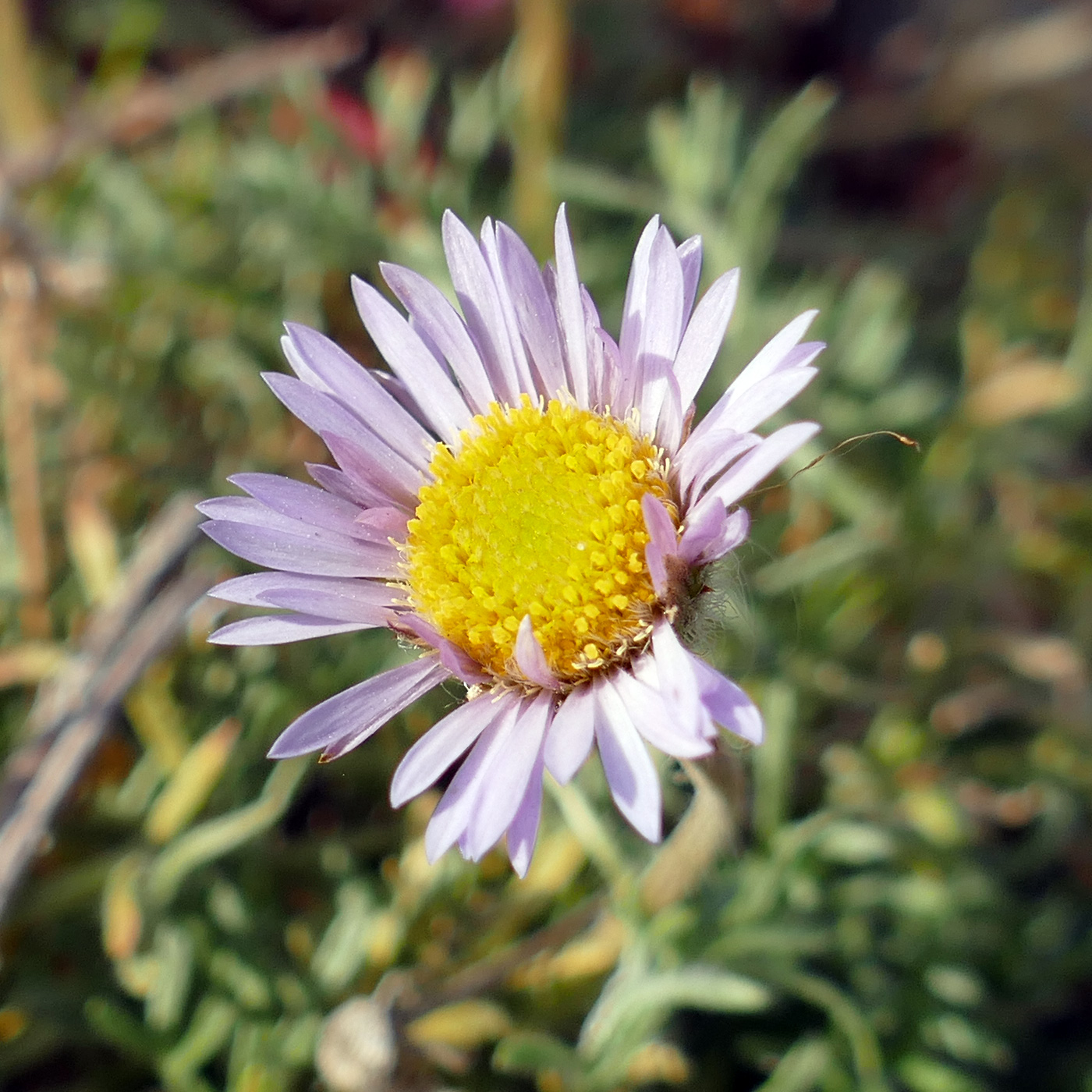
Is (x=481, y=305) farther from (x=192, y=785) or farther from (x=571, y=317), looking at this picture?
(x=192, y=785)

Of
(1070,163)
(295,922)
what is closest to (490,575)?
(295,922)

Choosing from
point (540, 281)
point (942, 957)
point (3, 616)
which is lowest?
point (942, 957)

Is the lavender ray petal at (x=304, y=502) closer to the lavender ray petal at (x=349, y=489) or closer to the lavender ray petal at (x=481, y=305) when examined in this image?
the lavender ray petal at (x=349, y=489)

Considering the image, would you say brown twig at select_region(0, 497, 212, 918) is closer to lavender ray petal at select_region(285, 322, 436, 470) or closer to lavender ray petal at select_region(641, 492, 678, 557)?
lavender ray petal at select_region(285, 322, 436, 470)

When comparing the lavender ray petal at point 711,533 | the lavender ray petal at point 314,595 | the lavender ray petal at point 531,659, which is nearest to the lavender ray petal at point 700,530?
the lavender ray petal at point 711,533

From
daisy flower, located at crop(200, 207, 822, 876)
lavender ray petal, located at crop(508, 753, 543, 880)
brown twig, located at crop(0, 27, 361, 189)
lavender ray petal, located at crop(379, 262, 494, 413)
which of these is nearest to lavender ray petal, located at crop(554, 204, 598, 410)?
daisy flower, located at crop(200, 207, 822, 876)

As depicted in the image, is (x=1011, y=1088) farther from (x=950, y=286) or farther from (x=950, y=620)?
(x=950, y=286)
